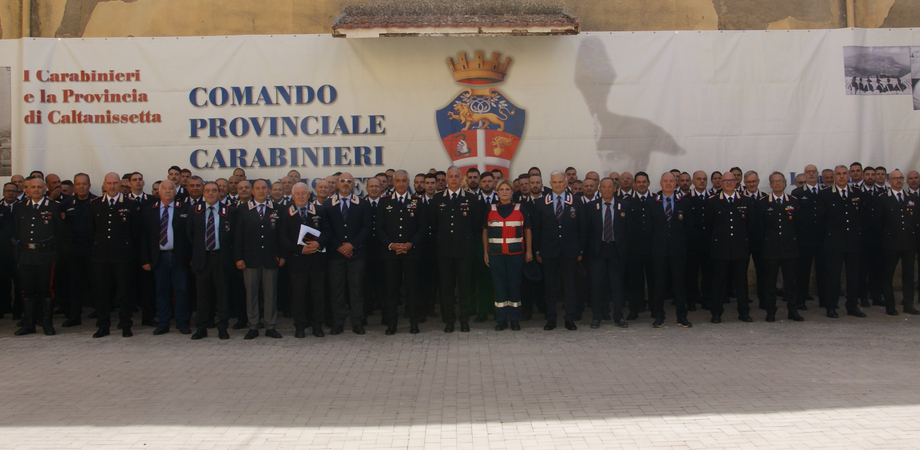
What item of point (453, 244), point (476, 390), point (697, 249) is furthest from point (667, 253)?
point (476, 390)

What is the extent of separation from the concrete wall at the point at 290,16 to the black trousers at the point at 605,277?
13.3ft

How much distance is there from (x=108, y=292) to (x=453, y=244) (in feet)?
13.0

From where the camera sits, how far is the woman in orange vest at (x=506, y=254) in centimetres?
743

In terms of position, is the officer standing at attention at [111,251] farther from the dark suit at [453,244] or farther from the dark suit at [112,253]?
the dark suit at [453,244]

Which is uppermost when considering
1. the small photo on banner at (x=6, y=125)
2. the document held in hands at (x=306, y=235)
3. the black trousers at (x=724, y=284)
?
the small photo on banner at (x=6, y=125)

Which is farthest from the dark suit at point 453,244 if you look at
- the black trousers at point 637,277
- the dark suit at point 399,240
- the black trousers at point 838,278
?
the black trousers at point 838,278

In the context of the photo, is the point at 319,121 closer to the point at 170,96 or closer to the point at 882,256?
the point at 170,96

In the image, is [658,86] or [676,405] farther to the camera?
[658,86]

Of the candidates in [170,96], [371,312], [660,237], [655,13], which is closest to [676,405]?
[660,237]

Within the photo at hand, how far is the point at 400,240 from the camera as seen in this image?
7.47 m

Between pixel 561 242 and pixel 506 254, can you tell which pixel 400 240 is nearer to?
pixel 506 254

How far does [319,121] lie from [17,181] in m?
4.02

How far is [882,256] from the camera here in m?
8.45

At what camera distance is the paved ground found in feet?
13.3
